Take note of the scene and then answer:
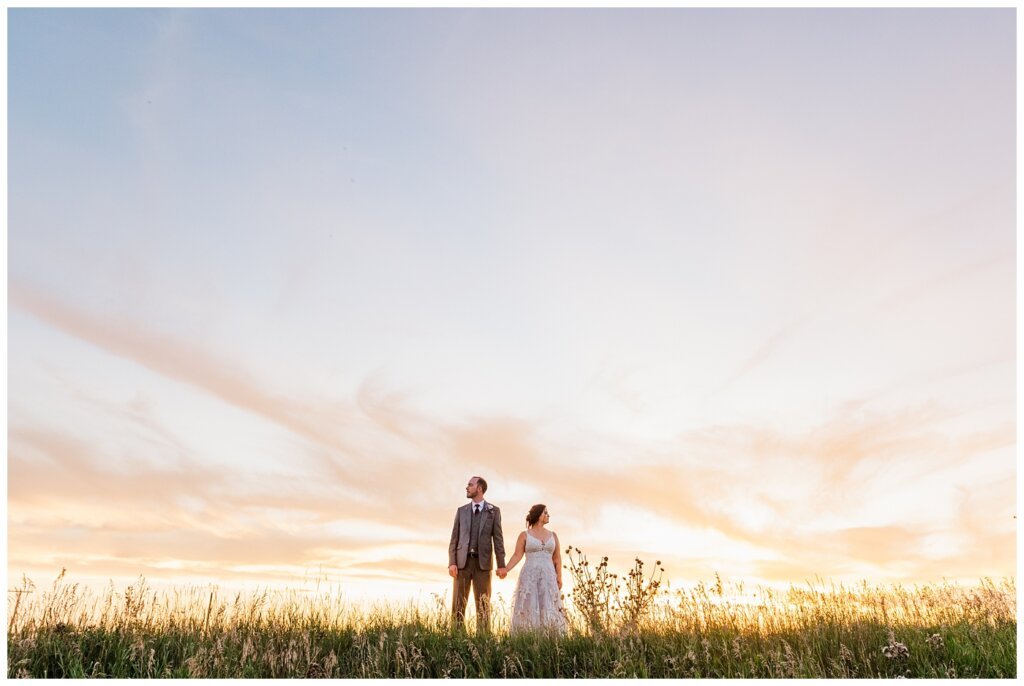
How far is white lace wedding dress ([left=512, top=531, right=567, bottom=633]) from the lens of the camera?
13758 millimetres

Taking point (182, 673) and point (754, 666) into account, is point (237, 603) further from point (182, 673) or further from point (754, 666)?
point (754, 666)

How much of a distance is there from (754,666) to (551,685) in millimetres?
2498

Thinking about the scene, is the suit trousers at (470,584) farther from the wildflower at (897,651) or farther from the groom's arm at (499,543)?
the wildflower at (897,651)

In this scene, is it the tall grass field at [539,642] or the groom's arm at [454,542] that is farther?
the groom's arm at [454,542]

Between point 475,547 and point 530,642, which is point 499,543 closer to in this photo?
point 475,547

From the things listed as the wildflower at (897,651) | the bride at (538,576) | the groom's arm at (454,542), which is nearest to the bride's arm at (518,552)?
the bride at (538,576)

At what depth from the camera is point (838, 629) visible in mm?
10836

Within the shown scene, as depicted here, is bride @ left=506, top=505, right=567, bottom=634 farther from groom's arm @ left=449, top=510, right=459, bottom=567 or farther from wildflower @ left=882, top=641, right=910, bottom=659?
wildflower @ left=882, top=641, right=910, bottom=659

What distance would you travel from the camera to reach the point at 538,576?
559 inches

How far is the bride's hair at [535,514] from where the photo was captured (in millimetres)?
14547

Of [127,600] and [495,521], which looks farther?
[495,521]

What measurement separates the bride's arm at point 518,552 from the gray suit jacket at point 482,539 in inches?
5.7

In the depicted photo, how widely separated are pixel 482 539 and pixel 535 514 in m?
1.05

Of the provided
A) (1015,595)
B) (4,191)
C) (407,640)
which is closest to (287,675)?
(407,640)
